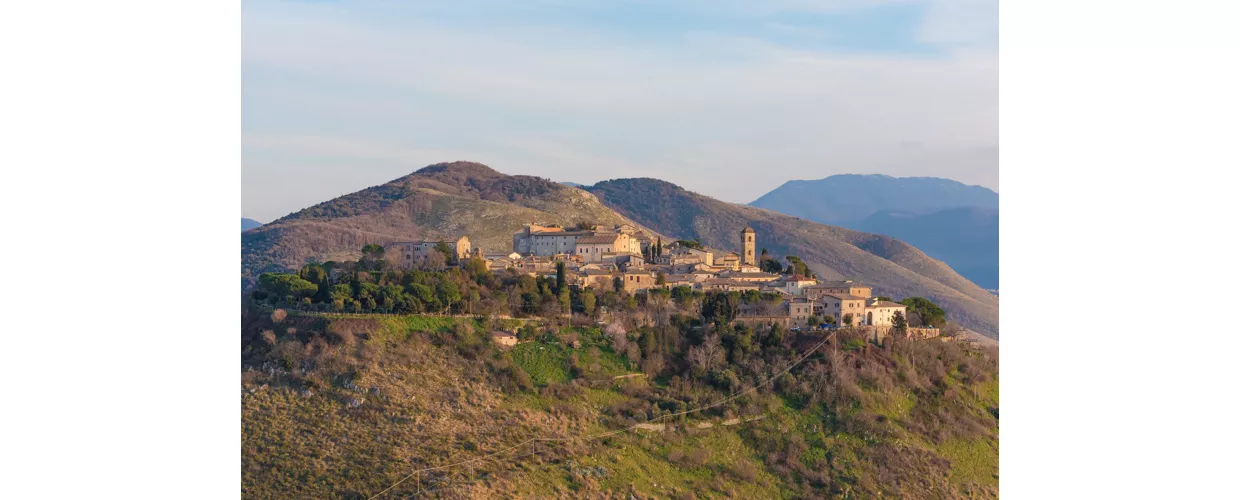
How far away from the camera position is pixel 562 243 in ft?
91.6

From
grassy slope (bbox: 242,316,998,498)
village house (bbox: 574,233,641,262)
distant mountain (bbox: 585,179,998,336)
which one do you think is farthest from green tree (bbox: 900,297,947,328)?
distant mountain (bbox: 585,179,998,336)

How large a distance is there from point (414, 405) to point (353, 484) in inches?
93.6

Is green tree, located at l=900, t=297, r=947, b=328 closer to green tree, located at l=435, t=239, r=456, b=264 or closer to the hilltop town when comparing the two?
the hilltop town

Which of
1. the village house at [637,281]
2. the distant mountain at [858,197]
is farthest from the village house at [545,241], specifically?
the distant mountain at [858,197]

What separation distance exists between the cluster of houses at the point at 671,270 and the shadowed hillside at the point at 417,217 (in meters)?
14.3

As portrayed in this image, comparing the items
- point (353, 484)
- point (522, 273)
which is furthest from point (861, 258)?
point (353, 484)

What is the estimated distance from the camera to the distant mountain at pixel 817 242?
1834 inches

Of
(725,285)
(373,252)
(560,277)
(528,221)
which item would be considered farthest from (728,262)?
(528,221)

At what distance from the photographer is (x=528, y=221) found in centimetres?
4606

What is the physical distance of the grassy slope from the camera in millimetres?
15320

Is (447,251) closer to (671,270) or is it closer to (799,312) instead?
(671,270)

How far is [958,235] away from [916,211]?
15.4 metres

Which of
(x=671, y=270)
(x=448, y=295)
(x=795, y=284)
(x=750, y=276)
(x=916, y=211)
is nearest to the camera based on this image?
(x=448, y=295)

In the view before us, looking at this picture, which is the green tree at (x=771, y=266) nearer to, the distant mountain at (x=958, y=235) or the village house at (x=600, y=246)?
the village house at (x=600, y=246)
